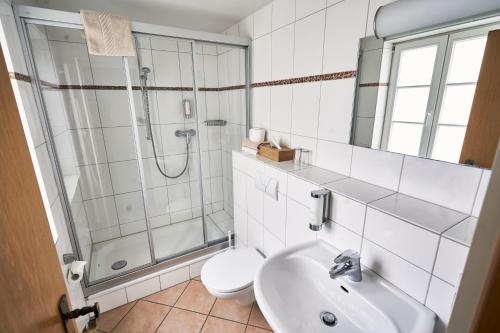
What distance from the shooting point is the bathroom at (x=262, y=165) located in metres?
0.80

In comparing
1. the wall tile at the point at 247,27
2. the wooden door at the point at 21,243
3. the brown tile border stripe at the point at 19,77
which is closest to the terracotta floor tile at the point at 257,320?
the wooden door at the point at 21,243

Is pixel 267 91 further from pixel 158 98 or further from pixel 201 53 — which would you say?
pixel 158 98

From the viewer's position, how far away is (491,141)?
81cm

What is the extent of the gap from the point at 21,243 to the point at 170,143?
2.04 m

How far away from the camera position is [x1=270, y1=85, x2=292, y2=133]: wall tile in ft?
5.62

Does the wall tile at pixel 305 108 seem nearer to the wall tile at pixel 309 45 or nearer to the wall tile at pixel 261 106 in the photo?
the wall tile at pixel 309 45

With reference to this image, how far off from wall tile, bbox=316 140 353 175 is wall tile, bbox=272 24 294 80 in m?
0.59

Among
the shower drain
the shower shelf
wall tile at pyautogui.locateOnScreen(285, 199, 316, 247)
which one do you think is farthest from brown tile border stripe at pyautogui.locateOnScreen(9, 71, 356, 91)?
the shower drain

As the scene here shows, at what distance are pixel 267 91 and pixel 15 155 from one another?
5.53ft

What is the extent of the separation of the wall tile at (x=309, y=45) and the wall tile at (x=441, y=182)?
0.79 m

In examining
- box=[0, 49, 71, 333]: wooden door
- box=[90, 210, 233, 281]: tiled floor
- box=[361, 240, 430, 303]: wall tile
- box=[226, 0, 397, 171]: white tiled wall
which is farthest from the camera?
box=[90, 210, 233, 281]: tiled floor

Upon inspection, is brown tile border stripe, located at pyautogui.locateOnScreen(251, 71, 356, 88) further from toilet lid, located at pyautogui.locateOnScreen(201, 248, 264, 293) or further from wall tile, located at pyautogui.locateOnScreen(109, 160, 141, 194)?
wall tile, located at pyautogui.locateOnScreen(109, 160, 141, 194)

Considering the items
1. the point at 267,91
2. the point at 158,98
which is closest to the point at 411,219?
the point at 267,91

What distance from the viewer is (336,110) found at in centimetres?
136
